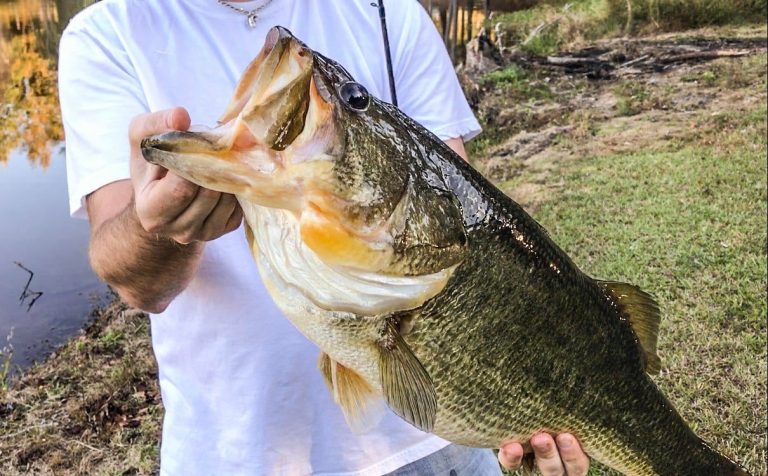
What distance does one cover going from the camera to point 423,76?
1.97m

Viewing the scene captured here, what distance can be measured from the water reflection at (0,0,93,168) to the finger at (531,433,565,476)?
Result: 748 centimetres

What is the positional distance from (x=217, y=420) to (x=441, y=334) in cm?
70

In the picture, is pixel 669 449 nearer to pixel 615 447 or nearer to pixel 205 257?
pixel 615 447

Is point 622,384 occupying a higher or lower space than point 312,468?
higher

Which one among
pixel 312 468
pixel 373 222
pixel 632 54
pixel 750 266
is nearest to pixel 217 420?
pixel 312 468

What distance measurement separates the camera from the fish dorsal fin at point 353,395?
151 centimetres

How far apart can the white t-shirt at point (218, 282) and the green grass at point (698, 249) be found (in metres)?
2.48

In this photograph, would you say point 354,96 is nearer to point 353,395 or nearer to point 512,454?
point 353,395

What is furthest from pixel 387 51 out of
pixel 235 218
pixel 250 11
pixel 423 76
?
pixel 235 218

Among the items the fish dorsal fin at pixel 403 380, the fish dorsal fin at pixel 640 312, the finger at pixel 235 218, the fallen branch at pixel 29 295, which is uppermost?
the finger at pixel 235 218

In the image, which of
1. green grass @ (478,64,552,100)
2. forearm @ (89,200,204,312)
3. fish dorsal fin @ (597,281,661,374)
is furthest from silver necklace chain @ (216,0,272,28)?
green grass @ (478,64,552,100)

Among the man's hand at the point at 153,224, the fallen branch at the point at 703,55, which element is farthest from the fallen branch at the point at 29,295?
the fallen branch at the point at 703,55

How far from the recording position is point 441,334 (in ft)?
4.67

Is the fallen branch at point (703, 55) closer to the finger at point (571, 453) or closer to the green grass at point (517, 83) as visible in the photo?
the green grass at point (517, 83)
